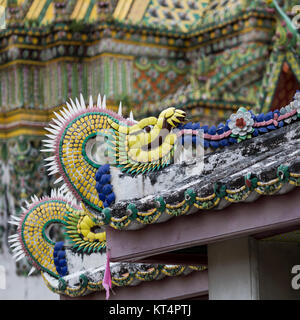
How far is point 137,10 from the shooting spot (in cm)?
2280

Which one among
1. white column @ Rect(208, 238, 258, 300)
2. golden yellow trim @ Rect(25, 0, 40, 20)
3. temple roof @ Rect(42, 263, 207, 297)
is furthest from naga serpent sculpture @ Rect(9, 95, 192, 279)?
golden yellow trim @ Rect(25, 0, 40, 20)

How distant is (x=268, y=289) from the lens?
10820 millimetres

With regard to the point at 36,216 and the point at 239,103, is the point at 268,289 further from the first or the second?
the point at 239,103

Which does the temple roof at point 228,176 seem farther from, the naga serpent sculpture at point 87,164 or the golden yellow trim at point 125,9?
the golden yellow trim at point 125,9

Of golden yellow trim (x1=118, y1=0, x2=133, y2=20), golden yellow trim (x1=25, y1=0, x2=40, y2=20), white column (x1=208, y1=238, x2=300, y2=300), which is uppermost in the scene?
golden yellow trim (x1=25, y1=0, x2=40, y2=20)

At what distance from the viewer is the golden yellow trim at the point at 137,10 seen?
74.3 ft

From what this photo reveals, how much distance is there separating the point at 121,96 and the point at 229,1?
8.22 feet

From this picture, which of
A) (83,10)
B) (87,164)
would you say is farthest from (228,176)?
(83,10)

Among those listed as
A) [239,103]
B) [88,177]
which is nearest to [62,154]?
[88,177]

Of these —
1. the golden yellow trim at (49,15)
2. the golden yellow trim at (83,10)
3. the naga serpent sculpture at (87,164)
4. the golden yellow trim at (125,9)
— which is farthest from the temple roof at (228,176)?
the golden yellow trim at (49,15)

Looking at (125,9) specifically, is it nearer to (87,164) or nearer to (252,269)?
(87,164)

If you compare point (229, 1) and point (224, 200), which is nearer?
point (224, 200)

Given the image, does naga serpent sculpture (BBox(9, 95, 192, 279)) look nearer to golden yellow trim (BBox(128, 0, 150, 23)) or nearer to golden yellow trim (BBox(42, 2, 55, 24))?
golden yellow trim (BBox(128, 0, 150, 23))

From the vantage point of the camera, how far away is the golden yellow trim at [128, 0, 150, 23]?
2266 centimetres
